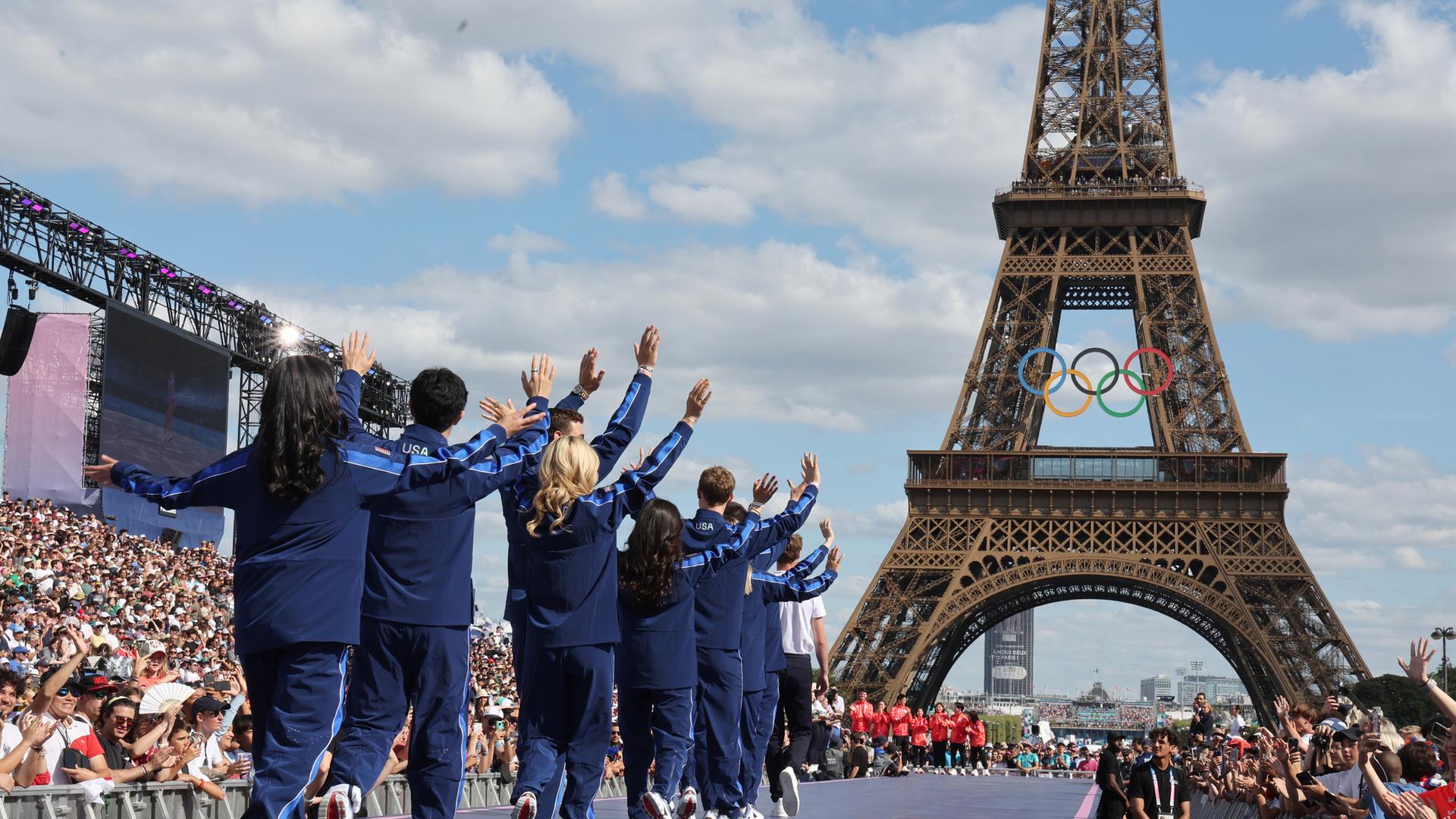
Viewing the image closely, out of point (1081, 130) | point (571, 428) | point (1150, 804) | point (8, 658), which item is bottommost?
point (1150, 804)

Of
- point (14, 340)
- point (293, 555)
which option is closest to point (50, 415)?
point (14, 340)

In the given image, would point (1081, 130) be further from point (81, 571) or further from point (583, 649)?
point (583, 649)

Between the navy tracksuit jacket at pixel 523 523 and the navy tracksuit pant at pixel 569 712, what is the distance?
42 mm

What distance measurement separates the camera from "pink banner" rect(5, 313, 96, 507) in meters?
34.0

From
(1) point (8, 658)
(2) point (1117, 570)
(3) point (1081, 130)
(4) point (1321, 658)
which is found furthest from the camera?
(3) point (1081, 130)

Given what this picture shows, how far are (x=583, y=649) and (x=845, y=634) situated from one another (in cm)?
3885

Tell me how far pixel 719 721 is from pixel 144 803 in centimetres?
341

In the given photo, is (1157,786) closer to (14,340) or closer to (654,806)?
(654,806)

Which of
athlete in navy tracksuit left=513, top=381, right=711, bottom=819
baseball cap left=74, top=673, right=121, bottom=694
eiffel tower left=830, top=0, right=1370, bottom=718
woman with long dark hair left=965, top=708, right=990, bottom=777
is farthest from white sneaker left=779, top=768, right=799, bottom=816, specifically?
eiffel tower left=830, top=0, right=1370, bottom=718

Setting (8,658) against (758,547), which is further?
(8,658)

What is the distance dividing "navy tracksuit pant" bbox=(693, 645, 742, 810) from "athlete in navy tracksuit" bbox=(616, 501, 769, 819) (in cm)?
Answer: 68

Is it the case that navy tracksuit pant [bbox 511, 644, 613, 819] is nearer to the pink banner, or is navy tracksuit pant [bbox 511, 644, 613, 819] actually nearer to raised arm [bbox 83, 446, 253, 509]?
raised arm [bbox 83, 446, 253, 509]

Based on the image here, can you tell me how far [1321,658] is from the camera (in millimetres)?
44531

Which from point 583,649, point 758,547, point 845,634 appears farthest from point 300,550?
point 845,634
